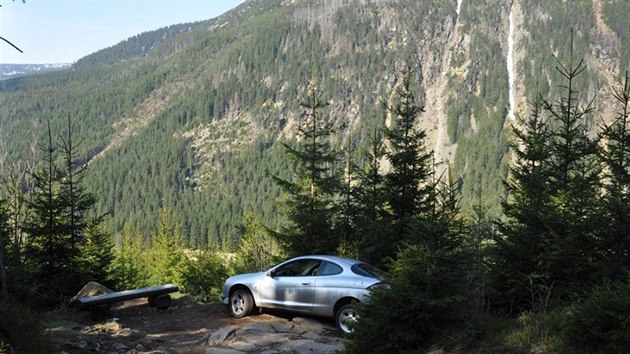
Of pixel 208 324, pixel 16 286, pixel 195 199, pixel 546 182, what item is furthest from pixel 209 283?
pixel 195 199

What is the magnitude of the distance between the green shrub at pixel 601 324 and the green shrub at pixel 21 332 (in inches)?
267

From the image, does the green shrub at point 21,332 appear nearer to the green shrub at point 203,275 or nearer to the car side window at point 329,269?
the car side window at point 329,269

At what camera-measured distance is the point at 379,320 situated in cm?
820

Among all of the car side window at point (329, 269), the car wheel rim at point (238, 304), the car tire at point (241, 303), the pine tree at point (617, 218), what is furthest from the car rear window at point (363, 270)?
the pine tree at point (617, 218)

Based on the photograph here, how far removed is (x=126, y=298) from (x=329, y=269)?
5666 mm

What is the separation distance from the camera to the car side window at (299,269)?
1243 centimetres

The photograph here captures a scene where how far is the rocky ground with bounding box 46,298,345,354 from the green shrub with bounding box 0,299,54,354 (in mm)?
1071

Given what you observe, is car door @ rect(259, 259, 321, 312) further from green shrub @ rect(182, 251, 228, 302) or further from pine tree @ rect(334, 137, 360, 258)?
green shrub @ rect(182, 251, 228, 302)

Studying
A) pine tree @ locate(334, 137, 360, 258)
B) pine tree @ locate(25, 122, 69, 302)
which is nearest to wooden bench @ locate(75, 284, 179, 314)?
pine tree @ locate(25, 122, 69, 302)

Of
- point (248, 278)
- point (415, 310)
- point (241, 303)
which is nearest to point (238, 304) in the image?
point (241, 303)

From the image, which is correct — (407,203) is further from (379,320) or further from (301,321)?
(379,320)

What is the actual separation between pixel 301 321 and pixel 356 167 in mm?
6198

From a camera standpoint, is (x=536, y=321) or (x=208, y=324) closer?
(x=536, y=321)

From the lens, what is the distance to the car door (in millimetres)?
12305
